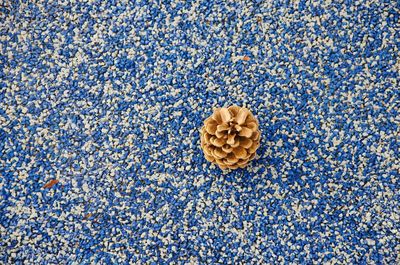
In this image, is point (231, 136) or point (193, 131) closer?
point (231, 136)

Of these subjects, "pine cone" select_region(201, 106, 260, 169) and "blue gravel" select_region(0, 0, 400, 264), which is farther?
"blue gravel" select_region(0, 0, 400, 264)

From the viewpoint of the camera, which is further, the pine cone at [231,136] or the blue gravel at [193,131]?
the blue gravel at [193,131]

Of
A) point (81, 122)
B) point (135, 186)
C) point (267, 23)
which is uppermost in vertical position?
point (267, 23)

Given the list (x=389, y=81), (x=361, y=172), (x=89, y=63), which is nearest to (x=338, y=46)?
(x=389, y=81)

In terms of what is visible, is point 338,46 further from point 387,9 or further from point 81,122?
point 81,122
